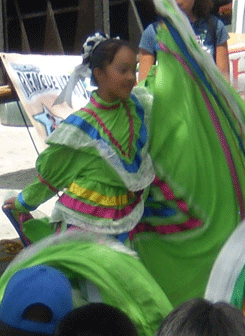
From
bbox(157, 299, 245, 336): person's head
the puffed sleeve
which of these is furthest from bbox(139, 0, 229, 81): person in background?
bbox(157, 299, 245, 336): person's head

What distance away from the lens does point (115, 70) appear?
13.3 ft

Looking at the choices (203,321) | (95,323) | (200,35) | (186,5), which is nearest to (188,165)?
(186,5)

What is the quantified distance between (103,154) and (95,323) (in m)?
1.91

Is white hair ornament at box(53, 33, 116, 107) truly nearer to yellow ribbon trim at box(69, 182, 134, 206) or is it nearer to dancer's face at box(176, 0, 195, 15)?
yellow ribbon trim at box(69, 182, 134, 206)

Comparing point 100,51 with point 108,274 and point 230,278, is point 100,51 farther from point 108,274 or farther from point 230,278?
point 230,278

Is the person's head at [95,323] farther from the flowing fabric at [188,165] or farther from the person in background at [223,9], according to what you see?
the person in background at [223,9]

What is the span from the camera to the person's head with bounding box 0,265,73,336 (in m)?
2.35

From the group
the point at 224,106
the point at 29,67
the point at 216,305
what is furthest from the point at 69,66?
the point at 216,305

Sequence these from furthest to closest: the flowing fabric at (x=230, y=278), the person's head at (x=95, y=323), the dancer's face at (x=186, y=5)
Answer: the dancer's face at (x=186, y=5)
the flowing fabric at (x=230, y=278)
the person's head at (x=95, y=323)

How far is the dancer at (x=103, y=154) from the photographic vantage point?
407cm

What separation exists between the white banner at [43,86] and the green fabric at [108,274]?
8.68 feet

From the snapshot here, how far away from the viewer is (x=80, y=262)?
2.83 metres

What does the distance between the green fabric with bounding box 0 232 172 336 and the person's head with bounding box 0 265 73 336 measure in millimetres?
283

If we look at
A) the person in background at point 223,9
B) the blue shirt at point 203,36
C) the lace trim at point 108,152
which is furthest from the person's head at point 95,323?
the person in background at point 223,9
